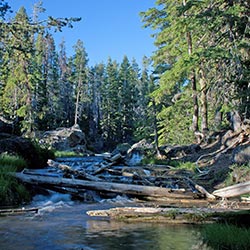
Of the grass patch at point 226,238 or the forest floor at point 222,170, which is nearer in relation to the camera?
the grass patch at point 226,238

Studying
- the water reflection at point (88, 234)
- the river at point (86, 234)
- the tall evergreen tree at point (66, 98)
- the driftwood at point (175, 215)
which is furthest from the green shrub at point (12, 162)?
the tall evergreen tree at point (66, 98)

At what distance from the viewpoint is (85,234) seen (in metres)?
7.04

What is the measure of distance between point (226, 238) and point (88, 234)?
3011mm

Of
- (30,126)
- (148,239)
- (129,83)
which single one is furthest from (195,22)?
(129,83)

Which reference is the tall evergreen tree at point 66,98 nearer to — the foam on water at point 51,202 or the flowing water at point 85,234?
the foam on water at point 51,202

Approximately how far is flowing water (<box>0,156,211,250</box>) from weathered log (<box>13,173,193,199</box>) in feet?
8.21

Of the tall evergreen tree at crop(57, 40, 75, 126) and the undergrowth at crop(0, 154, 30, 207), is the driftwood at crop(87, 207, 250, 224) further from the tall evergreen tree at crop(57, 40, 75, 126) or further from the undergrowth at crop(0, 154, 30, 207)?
the tall evergreen tree at crop(57, 40, 75, 126)

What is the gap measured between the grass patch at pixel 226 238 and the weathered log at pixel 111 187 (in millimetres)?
5580

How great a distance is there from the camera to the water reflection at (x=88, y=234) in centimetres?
617

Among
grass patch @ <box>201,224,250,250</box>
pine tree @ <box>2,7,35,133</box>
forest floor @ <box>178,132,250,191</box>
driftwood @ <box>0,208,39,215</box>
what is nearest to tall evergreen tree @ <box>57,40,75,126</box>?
pine tree @ <box>2,7,35,133</box>

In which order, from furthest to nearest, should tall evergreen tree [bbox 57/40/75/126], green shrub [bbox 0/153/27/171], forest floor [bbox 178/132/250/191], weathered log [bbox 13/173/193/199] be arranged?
tall evergreen tree [bbox 57/40/75/126]
green shrub [bbox 0/153/27/171]
forest floor [bbox 178/132/250/191]
weathered log [bbox 13/173/193/199]

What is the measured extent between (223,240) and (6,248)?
12.4ft

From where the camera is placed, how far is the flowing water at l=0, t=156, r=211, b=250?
6.17m

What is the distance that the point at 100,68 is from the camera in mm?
86375
